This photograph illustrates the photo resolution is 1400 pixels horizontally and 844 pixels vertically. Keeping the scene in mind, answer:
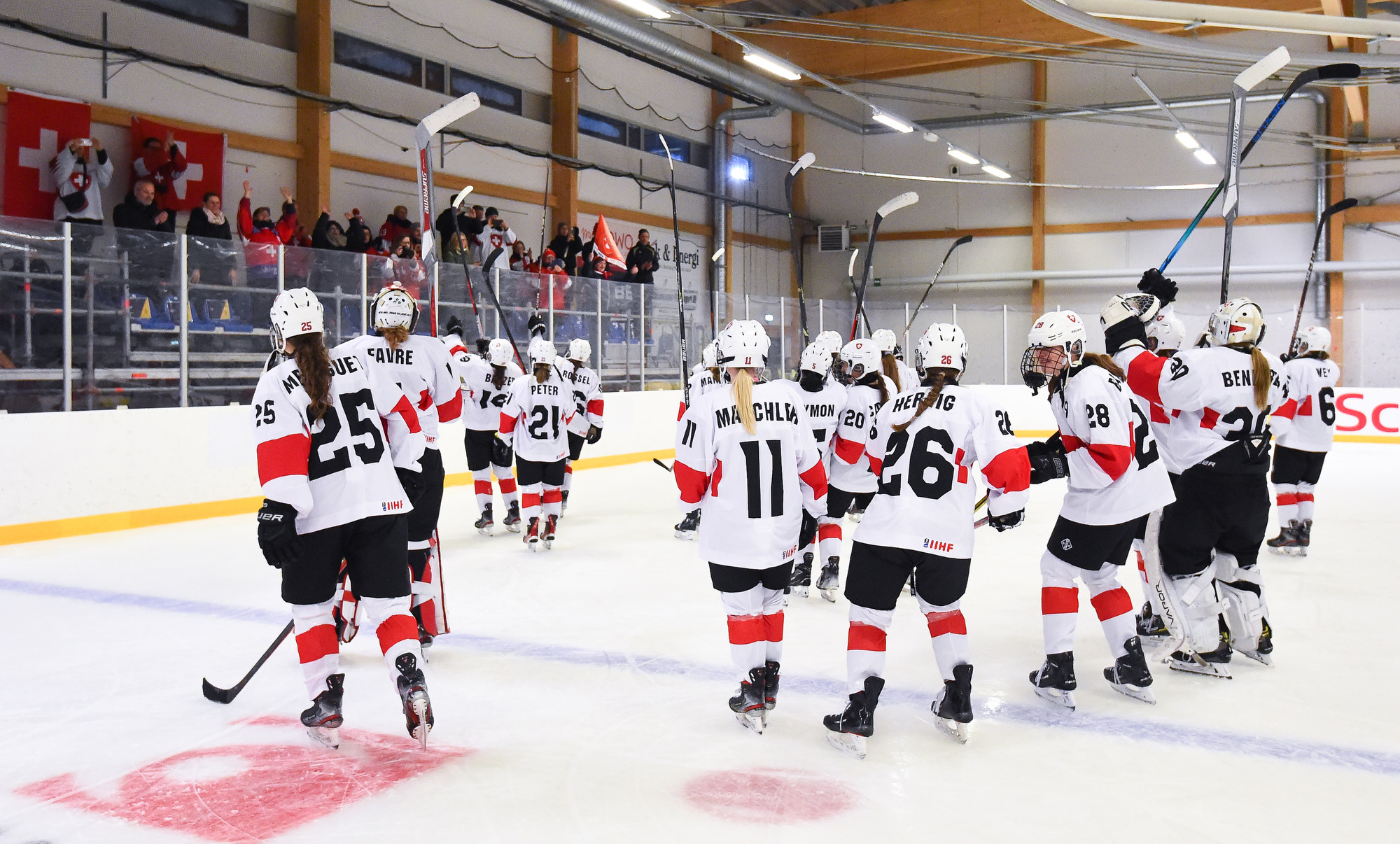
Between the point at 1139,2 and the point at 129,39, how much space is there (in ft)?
29.6

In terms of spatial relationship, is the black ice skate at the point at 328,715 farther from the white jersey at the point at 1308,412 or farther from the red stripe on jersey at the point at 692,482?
the white jersey at the point at 1308,412

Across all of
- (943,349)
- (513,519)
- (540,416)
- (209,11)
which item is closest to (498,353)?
(540,416)

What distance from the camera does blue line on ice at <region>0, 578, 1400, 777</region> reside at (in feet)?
9.72

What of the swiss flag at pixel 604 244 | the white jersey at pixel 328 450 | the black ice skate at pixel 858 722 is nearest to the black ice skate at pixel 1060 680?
the black ice skate at pixel 858 722

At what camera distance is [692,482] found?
3203mm

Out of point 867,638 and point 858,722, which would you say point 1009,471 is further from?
point 858,722

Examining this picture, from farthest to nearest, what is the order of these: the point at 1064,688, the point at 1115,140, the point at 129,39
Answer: the point at 1115,140 → the point at 129,39 → the point at 1064,688

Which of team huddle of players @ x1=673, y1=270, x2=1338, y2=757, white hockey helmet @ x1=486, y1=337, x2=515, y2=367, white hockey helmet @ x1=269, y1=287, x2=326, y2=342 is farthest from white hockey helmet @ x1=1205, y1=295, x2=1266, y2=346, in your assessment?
white hockey helmet @ x1=486, y1=337, x2=515, y2=367

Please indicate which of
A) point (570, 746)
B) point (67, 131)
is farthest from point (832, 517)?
point (67, 131)

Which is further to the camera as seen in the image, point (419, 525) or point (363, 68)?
point (363, 68)

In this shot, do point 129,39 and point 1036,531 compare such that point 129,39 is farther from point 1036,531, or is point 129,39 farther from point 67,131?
point 1036,531

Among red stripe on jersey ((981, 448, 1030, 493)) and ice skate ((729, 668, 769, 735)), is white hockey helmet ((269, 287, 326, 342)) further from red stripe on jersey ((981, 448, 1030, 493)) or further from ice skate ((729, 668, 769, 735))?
red stripe on jersey ((981, 448, 1030, 493))

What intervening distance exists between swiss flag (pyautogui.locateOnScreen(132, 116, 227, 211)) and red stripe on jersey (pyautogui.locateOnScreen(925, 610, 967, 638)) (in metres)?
9.03

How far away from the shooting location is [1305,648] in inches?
163
